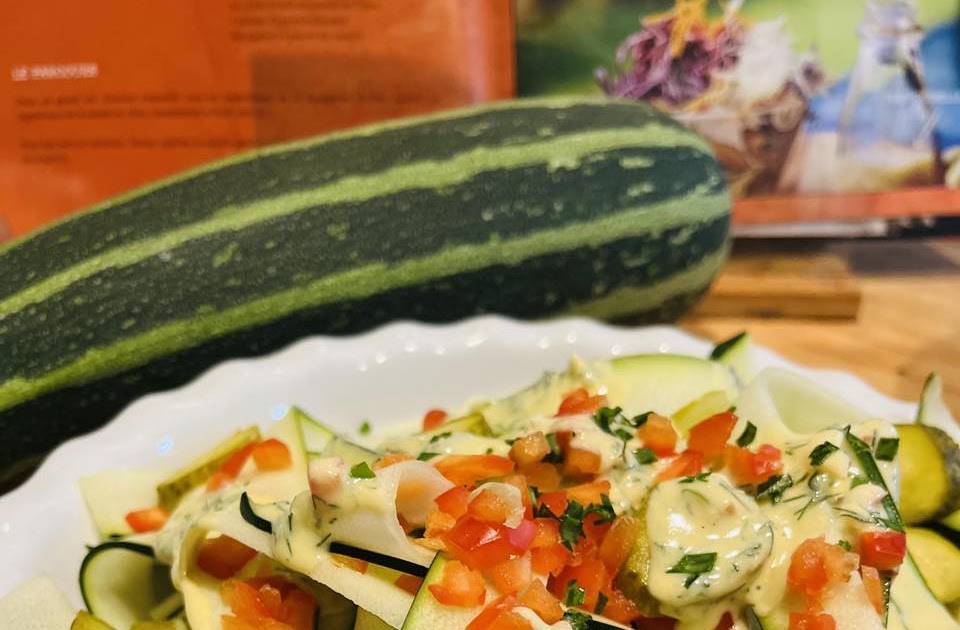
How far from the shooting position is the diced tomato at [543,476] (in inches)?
39.3

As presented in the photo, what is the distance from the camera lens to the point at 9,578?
3.36ft

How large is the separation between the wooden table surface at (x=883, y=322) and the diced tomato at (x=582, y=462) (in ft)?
3.69

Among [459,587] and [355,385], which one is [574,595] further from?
[355,385]

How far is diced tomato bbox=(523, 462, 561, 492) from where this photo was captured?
1.00 meters

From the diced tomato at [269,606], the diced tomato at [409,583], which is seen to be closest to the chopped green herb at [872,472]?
the diced tomato at [409,583]

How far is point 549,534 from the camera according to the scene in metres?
0.91

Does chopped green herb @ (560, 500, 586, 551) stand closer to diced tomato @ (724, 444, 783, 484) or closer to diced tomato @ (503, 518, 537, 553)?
diced tomato @ (503, 518, 537, 553)

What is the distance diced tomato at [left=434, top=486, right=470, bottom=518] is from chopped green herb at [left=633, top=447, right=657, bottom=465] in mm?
234

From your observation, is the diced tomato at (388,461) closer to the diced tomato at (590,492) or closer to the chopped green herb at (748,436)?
the diced tomato at (590,492)

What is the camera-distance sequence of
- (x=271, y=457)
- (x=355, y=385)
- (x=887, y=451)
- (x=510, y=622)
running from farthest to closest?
1. (x=355, y=385)
2. (x=271, y=457)
3. (x=887, y=451)
4. (x=510, y=622)

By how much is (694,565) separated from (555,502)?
17 centimetres

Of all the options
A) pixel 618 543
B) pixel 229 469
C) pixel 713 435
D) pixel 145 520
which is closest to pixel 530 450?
pixel 618 543

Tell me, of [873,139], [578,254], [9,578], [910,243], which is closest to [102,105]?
[578,254]

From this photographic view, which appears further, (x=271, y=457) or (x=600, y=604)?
(x=271, y=457)
